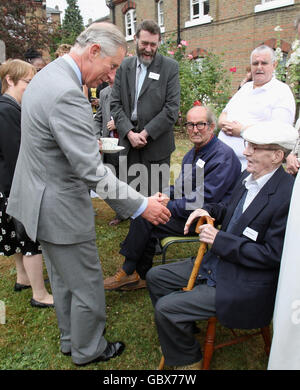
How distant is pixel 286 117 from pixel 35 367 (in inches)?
119

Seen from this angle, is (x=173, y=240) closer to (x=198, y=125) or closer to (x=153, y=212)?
(x=153, y=212)

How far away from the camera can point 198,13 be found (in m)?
13.8

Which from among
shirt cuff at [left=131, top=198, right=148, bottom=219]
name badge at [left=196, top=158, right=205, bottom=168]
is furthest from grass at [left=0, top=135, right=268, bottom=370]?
name badge at [left=196, top=158, right=205, bottom=168]

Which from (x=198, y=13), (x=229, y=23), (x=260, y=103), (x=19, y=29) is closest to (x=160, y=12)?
(x=198, y=13)

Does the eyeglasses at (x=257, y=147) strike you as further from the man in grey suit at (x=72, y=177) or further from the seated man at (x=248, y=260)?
the man in grey suit at (x=72, y=177)

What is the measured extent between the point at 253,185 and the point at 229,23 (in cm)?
1219

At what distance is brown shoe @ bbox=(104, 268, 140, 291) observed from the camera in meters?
3.26

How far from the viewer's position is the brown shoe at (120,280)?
326cm

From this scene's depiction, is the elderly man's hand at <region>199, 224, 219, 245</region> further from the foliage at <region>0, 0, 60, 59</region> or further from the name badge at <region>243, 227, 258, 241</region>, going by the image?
the foliage at <region>0, 0, 60, 59</region>

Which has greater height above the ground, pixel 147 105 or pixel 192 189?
pixel 147 105

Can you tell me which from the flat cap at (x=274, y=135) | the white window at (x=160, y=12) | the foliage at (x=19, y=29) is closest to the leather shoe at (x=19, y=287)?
the flat cap at (x=274, y=135)
